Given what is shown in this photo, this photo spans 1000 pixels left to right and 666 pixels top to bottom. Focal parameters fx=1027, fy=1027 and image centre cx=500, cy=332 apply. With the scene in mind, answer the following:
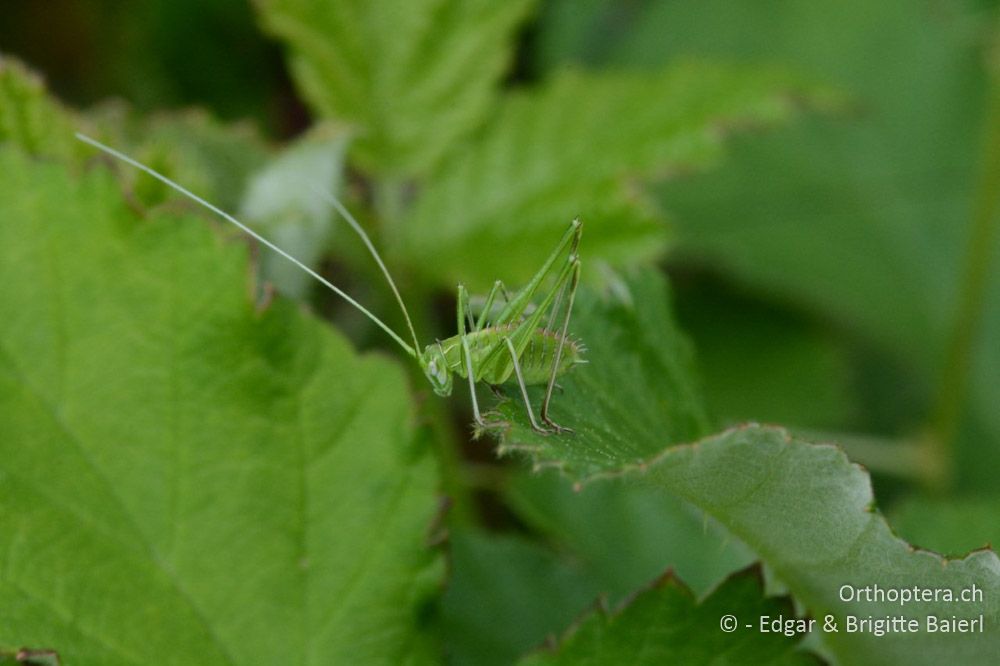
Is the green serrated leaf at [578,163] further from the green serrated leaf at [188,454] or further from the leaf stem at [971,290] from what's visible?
the green serrated leaf at [188,454]

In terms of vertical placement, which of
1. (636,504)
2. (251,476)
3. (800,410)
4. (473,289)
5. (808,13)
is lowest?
(251,476)

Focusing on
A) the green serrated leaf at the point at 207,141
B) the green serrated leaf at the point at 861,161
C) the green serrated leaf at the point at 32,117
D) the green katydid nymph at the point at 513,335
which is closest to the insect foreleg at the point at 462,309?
the green katydid nymph at the point at 513,335

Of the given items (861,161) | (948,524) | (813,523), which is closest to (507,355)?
(813,523)

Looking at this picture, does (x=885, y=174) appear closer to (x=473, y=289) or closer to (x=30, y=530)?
(x=473, y=289)

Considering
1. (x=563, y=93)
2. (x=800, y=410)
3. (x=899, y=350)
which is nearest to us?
(x=563, y=93)

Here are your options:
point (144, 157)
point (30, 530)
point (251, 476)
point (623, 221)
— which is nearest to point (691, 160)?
point (623, 221)

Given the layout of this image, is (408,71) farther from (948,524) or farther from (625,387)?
(948,524)
